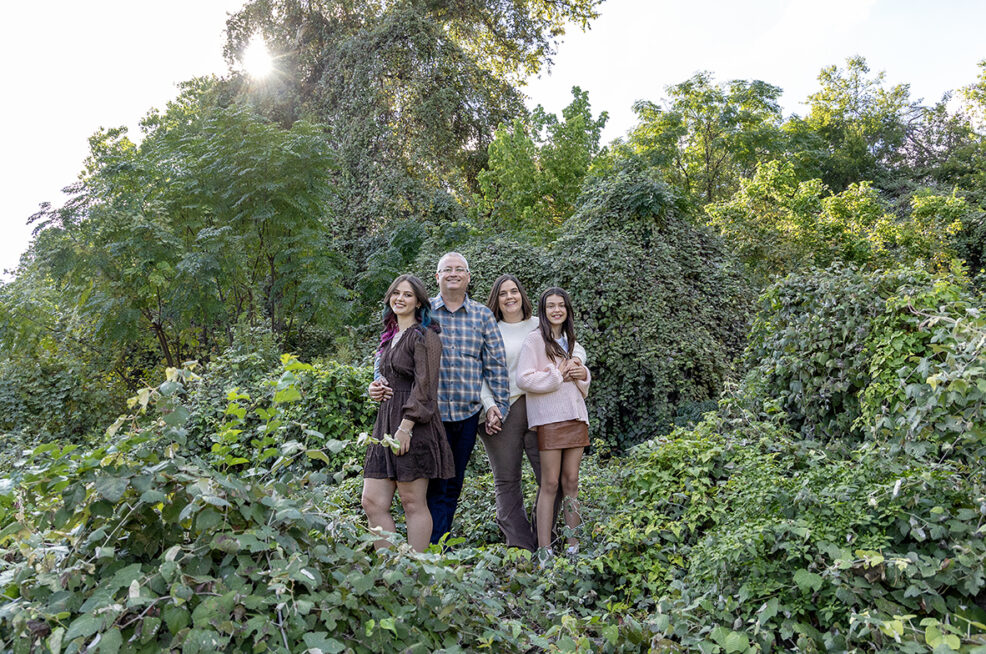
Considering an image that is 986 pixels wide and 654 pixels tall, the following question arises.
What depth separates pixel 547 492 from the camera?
14.0 ft

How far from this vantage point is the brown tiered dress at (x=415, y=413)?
3824 mm

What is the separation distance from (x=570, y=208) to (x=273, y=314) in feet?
25.8

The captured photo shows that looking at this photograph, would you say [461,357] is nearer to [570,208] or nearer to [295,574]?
[295,574]

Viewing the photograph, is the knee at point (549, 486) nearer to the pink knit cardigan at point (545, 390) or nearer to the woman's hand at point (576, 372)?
the pink knit cardigan at point (545, 390)

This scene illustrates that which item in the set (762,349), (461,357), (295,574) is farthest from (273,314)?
(295,574)

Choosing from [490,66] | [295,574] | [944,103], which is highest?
[944,103]

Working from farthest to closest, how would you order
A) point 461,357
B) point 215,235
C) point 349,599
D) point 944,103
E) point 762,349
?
point 944,103 < point 215,235 < point 762,349 < point 461,357 < point 349,599

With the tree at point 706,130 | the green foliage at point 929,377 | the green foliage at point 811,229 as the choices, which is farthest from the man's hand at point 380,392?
the tree at point 706,130

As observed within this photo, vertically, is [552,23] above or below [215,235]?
above

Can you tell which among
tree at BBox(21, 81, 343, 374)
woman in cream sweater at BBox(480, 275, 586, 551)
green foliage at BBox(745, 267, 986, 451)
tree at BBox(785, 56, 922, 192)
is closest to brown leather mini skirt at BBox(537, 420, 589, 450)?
woman in cream sweater at BBox(480, 275, 586, 551)

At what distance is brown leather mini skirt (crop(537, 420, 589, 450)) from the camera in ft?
13.9

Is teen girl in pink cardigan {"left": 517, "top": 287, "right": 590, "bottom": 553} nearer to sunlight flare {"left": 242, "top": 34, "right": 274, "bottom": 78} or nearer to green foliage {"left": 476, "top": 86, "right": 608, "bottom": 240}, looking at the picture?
green foliage {"left": 476, "top": 86, "right": 608, "bottom": 240}

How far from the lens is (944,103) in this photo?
1344 inches

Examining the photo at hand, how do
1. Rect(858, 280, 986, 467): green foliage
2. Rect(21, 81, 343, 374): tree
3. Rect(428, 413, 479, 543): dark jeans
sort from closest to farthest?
1. Rect(858, 280, 986, 467): green foliage
2. Rect(428, 413, 479, 543): dark jeans
3. Rect(21, 81, 343, 374): tree
